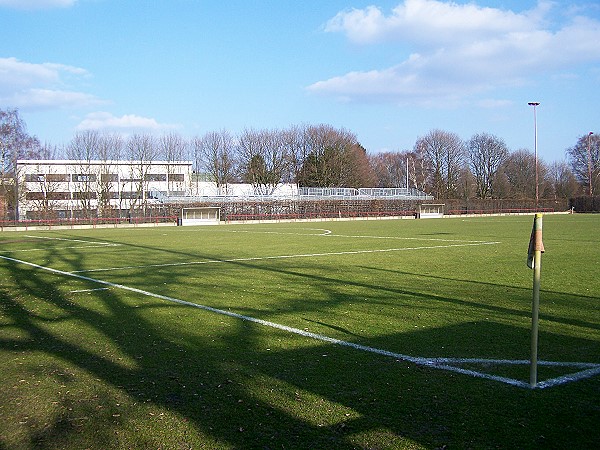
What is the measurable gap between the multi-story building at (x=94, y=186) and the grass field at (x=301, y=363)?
52.6 metres

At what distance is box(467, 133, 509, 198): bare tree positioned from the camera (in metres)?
97.3

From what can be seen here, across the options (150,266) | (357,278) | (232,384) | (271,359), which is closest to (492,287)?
(357,278)

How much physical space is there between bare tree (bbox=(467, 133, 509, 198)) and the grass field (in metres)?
88.7

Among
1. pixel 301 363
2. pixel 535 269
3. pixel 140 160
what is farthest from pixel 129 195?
pixel 535 269

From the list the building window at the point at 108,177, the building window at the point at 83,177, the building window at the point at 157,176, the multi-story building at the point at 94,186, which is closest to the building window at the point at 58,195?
the multi-story building at the point at 94,186

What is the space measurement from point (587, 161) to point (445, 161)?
86.3 feet

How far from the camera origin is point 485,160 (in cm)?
9825

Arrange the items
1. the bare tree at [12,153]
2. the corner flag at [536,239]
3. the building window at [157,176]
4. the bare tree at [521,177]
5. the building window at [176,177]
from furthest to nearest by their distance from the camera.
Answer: the bare tree at [521,177]
the building window at [176,177]
the building window at [157,176]
the bare tree at [12,153]
the corner flag at [536,239]

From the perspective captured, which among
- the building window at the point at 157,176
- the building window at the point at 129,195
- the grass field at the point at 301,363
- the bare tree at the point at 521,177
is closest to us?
the grass field at the point at 301,363

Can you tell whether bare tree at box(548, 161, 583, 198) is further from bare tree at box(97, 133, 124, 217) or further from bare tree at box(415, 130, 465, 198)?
bare tree at box(97, 133, 124, 217)

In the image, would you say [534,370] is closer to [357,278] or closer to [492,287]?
[492,287]

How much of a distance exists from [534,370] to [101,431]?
4.03 metres

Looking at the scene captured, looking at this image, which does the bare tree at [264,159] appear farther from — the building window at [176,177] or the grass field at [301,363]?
the grass field at [301,363]

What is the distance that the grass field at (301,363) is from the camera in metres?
4.44
